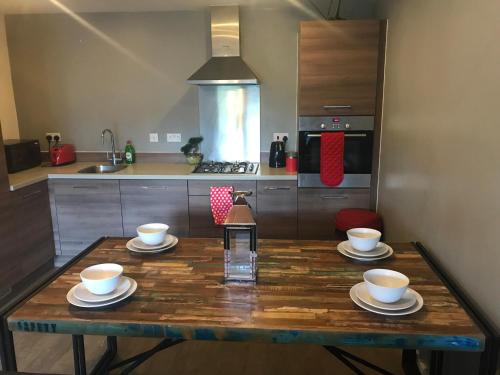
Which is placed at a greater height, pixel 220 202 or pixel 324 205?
pixel 220 202

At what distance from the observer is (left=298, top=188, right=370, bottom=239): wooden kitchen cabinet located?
3.46 m

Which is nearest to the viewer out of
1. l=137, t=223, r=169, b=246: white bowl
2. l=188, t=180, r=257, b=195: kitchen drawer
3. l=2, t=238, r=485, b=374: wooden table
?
l=2, t=238, r=485, b=374: wooden table

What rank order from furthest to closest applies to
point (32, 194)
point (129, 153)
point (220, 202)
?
1. point (129, 153)
2. point (32, 194)
3. point (220, 202)

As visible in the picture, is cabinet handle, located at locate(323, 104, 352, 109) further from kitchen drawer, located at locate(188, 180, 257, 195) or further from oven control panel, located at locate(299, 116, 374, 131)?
kitchen drawer, located at locate(188, 180, 257, 195)

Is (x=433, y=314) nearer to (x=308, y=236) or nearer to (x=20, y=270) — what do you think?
(x=308, y=236)

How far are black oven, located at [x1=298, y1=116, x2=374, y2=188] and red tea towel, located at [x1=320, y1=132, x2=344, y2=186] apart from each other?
0.20 ft

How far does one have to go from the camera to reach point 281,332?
130cm

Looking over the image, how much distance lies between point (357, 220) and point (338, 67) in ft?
3.97

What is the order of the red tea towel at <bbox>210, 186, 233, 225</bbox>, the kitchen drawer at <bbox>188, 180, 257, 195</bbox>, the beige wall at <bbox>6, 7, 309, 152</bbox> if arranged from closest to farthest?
the red tea towel at <bbox>210, 186, 233, 225</bbox>, the kitchen drawer at <bbox>188, 180, 257, 195</bbox>, the beige wall at <bbox>6, 7, 309, 152</bbox>

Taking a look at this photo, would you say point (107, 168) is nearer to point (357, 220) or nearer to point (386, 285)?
point (357, 220)

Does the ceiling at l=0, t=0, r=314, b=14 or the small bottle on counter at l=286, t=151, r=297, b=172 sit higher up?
the ceiling at l=0, t=0, r=314, b=14

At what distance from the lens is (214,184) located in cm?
345

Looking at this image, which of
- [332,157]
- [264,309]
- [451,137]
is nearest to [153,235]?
[264,309]

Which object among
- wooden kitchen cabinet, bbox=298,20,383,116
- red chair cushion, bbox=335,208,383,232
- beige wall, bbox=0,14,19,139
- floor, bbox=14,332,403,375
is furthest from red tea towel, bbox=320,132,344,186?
beige wall, bbox=0,14,19,139
